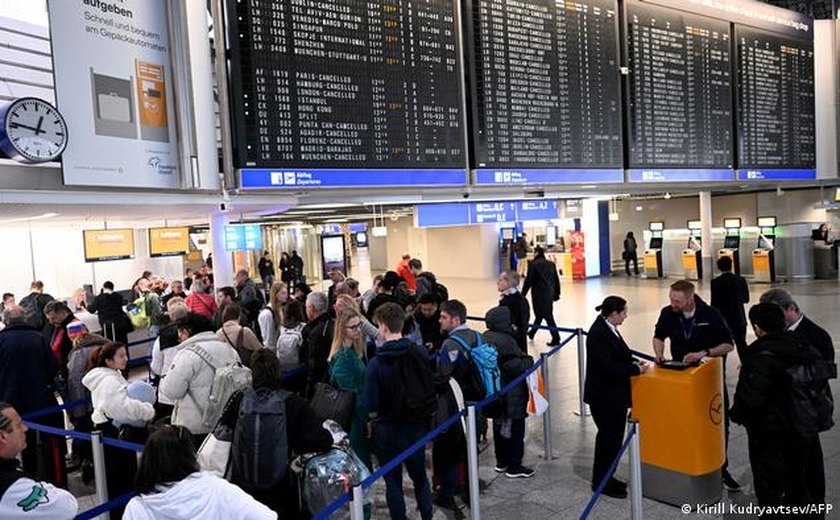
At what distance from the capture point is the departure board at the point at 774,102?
9.62 meters

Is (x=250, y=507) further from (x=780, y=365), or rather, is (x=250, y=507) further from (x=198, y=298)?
(x=198, y=298)

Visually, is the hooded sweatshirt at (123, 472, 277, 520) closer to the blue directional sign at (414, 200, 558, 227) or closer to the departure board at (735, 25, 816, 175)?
the blue directional sign at (414, 200, 558, 227)

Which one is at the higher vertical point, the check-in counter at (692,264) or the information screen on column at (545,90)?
the information screen on column at (545,90)

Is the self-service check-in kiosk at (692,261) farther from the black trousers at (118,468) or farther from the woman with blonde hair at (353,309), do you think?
the black trousers at (118,468)

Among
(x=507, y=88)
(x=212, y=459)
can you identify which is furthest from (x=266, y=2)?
(x=212, y=459)

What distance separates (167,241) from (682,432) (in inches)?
521

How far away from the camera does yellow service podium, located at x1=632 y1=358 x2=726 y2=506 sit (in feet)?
14.2

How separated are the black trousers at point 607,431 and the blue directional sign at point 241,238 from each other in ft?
19.2

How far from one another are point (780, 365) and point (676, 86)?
6.00 metres

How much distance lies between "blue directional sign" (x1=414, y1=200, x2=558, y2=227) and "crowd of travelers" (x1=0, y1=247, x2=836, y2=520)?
2.08 meters

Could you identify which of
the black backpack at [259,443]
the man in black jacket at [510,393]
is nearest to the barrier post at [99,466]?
the black backpack at [259,443]

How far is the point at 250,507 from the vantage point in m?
2.31

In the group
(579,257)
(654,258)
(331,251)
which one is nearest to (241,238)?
(331,251)

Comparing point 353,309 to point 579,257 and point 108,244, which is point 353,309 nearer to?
point 108,244
